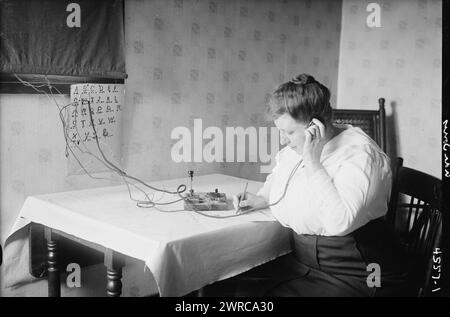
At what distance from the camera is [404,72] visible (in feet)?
10.5

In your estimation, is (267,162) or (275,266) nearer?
(275,266)

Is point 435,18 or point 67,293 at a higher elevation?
point 435,18

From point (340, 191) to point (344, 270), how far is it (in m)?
0.28

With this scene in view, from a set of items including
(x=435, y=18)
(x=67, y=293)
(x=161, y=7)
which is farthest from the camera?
(x=435, y=18)

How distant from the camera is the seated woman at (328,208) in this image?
1.61 m

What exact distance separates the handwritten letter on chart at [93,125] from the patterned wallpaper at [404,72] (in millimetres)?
1818

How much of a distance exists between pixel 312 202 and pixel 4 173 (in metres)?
1.27

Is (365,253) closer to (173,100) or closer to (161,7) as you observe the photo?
(173,100)

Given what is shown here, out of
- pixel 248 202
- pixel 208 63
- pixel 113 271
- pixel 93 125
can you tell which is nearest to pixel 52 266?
pixel 113 271

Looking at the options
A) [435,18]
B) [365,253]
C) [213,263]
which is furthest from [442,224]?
[435,18]

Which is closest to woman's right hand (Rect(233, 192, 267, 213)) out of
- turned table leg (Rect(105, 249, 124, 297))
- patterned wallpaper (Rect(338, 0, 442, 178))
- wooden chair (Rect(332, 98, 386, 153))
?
turned table leg (Rect(105, 249, 124, 297))

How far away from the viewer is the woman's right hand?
1923mm

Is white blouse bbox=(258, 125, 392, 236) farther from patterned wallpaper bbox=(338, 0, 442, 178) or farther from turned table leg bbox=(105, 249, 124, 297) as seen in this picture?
patterned wallpaper bbox=(338, 0, 442, 178)
